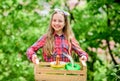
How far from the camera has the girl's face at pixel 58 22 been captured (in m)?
4.74

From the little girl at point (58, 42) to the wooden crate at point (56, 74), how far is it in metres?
0.31

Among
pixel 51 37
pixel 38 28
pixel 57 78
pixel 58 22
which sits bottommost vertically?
pixel 57 78

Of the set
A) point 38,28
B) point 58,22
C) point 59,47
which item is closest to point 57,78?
point 59,47

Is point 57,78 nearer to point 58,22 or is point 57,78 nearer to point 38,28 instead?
point 58,22

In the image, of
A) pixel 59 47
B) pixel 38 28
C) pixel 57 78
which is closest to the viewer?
pixel 57 78

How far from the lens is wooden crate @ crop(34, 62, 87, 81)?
434 cm

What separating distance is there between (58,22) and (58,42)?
0.21 meters

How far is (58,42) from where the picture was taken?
15.6ft

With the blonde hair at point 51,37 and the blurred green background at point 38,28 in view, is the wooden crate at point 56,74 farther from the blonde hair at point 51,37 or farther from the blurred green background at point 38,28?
the blurred green background at point 38,28

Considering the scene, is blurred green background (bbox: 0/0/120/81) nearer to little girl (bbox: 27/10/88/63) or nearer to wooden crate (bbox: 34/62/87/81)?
little girl (bbox: 27/10/88/63)

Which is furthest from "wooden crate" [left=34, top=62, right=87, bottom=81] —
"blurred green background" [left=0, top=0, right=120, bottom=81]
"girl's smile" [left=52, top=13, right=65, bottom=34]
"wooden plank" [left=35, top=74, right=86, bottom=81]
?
"blurred green background" [left=0, top=0, right=120, bottom=81]

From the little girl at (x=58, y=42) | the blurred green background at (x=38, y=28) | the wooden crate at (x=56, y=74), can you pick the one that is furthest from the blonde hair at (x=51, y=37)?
the blurred green background at (x=38, y=28)

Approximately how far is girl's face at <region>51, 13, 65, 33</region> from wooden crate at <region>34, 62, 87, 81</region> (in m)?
0.56

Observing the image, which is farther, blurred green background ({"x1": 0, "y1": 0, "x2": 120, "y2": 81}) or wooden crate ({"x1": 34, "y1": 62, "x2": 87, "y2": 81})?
blurred green background ({"x1": 0, "y1": 0, "x2": 120, "y2": 81})
